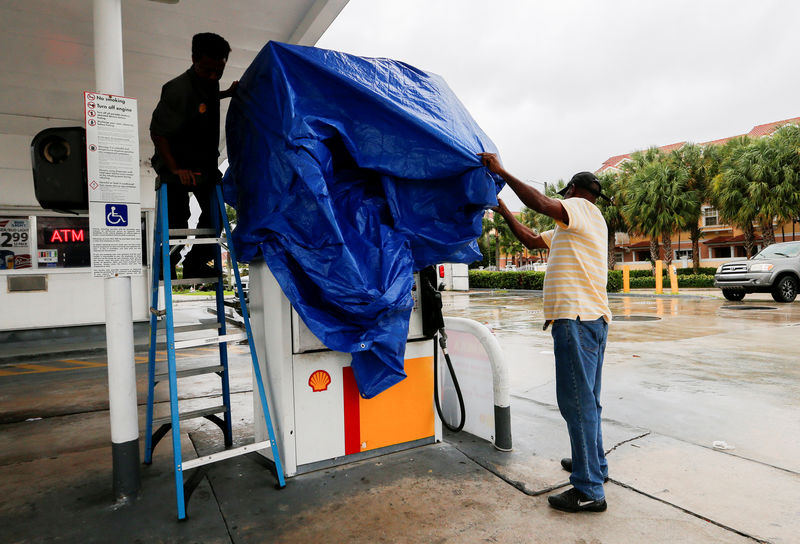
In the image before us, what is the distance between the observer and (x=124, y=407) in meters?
2.86

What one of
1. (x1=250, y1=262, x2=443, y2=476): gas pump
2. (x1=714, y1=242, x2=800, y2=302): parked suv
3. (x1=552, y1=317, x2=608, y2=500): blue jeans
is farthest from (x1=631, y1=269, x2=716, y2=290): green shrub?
(x1=552, y1=317, x2=608, y2=500): blue jeans

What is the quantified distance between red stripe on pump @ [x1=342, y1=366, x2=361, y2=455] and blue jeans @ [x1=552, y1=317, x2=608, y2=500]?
130cm

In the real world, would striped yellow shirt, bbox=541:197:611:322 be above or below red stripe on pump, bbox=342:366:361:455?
above

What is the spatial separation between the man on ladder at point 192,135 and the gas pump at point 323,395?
585 millimetres

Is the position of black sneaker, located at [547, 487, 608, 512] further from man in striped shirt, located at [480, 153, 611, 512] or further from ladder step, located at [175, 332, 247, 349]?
ladder step, located at [175, 332, 247, 349]

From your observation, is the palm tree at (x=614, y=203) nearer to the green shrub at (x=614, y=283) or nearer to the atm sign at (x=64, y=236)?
the green shrub at (x=614, y=283)

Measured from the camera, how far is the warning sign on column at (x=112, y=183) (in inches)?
110

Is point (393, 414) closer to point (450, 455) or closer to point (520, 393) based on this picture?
point (450, 455)

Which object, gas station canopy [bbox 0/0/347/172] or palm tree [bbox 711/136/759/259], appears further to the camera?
palm tree [bbox 711/136/759/259]

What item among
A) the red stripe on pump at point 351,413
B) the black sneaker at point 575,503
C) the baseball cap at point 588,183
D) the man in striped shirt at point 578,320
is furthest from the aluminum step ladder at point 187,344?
the baseball cap at point 588,183

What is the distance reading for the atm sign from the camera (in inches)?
365

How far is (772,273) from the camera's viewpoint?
1309 cm

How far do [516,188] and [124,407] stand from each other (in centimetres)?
256

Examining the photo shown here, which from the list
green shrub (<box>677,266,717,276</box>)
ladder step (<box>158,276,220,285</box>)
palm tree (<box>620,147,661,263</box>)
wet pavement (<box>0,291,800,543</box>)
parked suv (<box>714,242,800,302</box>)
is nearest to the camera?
wet pavement (<box>0,291,800,543</box>)
